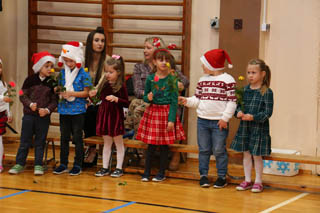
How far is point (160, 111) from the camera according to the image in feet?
18.1

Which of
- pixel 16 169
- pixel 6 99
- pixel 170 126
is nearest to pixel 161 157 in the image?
pixel 170 126

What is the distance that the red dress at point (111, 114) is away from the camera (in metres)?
5.65

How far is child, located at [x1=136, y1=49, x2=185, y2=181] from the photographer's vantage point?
5.42 m

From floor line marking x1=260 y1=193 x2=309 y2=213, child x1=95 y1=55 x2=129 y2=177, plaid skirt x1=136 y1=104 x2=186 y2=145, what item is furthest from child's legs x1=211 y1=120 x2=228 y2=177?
child x1=95 y1=55 x2=129 y2=177

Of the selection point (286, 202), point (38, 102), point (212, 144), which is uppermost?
point (38, 102)

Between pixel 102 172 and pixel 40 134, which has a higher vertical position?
pixel 40 134

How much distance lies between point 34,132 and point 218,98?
6.30 feet

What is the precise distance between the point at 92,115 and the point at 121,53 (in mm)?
1270

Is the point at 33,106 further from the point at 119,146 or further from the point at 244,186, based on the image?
the point at 244,186

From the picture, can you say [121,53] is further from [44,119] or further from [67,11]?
[44,119]

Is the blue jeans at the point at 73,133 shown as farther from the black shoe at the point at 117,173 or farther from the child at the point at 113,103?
the black shoe at the point at 117,173

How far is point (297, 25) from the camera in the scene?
6188 millimetres

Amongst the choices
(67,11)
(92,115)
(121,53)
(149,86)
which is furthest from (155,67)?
(67,11)

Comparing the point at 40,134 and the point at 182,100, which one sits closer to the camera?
the point at 182,100
